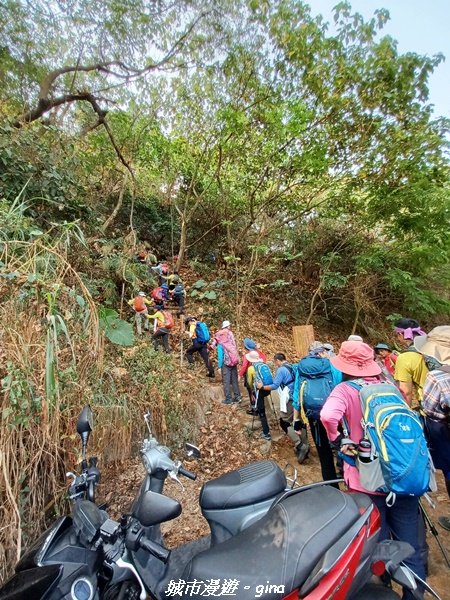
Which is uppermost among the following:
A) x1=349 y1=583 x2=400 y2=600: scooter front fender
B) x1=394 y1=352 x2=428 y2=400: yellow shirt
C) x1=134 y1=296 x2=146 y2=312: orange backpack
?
x1=134 y1=296 x2=146 y2=312: orange backpack

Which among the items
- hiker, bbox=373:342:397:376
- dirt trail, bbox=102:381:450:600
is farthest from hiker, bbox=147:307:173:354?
hiker, bbox=373:342:397:376

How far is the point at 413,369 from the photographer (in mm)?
3316

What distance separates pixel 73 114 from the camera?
1040cm

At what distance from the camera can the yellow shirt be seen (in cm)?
329

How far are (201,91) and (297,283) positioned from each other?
6.96 meters

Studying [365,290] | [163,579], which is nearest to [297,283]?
[365,290]

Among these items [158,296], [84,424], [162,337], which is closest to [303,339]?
[162,337]

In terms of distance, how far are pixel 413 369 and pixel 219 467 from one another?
2931 millimetres

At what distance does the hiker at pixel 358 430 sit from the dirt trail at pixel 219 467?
904 mm

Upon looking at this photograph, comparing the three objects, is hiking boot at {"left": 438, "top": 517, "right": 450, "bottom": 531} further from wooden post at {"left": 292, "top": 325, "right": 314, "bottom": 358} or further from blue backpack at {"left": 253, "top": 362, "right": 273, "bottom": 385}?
wooden post at {"left": 292, "top": 325, "right": 314, "bottom": 358}

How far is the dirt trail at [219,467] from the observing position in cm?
330

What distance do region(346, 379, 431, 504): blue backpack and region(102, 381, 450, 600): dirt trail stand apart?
134 cm

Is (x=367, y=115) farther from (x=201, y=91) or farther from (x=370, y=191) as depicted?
(x=201, y=91)

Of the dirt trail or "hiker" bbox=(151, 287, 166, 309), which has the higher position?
"hiker" bbox=(151, 287, 166, 309)
